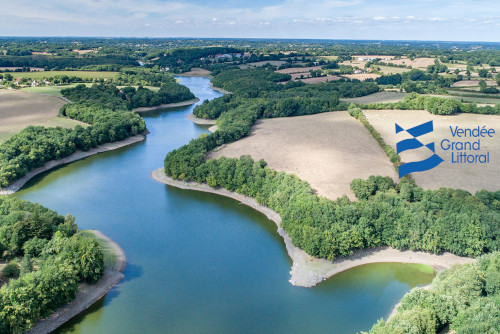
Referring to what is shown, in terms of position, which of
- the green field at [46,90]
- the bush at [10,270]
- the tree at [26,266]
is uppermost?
the green field at [46,90]

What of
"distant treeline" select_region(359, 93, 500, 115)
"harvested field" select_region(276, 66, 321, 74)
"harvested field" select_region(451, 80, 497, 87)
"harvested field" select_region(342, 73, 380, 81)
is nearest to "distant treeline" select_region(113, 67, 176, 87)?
"harvested field" select_region(276, 66, 321, 74)

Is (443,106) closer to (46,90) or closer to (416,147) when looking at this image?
(416,147)

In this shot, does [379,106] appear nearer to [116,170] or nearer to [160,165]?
[160,165]

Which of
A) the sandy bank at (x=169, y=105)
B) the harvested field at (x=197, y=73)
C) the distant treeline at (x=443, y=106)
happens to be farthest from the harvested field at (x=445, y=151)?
the harvested field at (x=197, y=73)

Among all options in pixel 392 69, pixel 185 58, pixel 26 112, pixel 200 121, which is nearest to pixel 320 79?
pixel 392 69

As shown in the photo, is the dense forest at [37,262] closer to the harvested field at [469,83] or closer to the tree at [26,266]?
the tree at [26,266]

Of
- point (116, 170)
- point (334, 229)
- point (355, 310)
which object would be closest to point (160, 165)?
point (116, 170)
